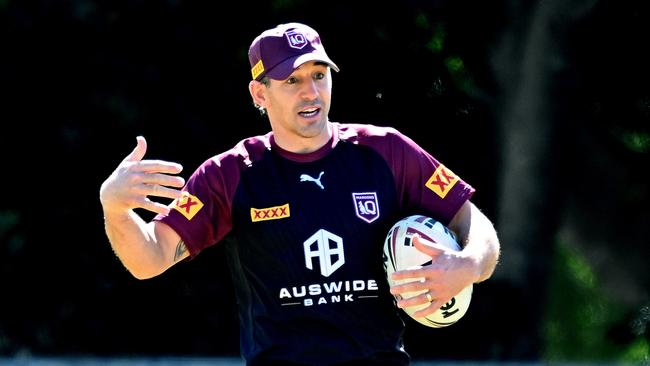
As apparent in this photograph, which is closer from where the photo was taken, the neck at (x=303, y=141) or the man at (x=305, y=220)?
the man at (x=305, y=220)

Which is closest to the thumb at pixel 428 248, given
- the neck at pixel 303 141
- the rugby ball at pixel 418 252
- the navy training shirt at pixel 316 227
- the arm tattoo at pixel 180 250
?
the rugby ball at pixel 418 252

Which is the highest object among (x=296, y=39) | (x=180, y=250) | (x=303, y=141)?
(x=296, y=39)

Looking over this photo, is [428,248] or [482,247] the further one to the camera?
[482,247]

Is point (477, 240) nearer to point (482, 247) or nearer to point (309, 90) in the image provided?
point (482, 247)

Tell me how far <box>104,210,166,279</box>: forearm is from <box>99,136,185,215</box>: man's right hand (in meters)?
0.07

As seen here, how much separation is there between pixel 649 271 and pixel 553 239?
2134 mm

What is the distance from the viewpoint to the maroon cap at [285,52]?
496 centimetres

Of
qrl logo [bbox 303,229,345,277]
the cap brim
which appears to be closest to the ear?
the cap brim

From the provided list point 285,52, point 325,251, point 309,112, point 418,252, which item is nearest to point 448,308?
point 418,252

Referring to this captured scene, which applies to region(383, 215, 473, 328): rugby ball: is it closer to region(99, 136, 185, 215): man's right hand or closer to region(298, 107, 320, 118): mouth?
region(298, 107, 320, 118): mouth

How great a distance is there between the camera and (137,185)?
4.57 metres

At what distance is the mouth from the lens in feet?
16.2

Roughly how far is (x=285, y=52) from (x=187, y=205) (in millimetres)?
703

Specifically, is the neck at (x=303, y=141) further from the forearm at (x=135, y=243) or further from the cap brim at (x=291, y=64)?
the forearm at (x=135, y=243)
